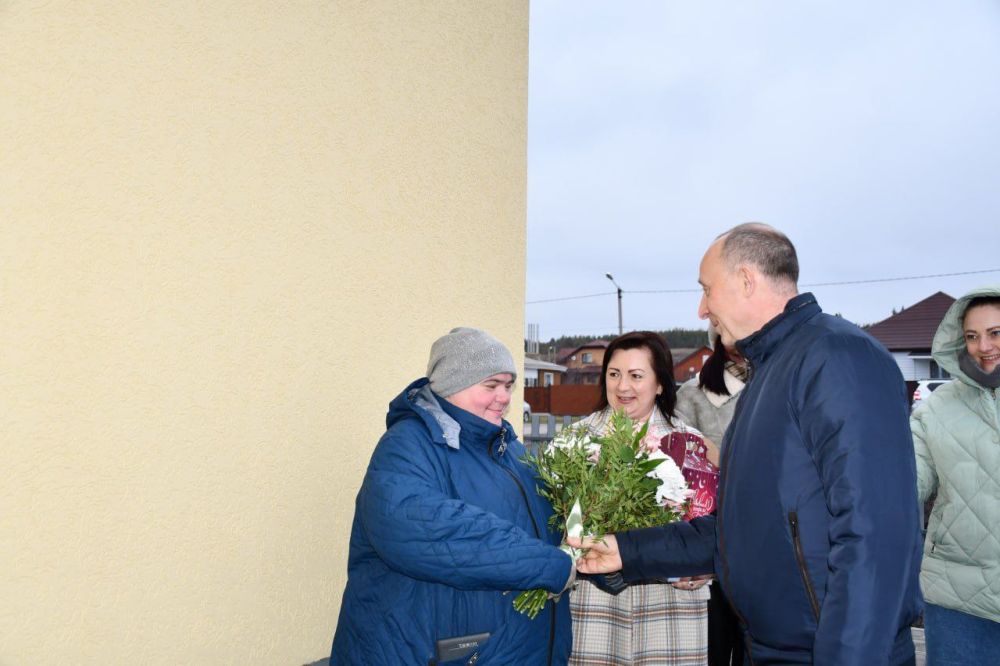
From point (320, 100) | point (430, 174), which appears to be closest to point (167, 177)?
point (320, 100)

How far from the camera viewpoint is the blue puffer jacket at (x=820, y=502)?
65.8 inches

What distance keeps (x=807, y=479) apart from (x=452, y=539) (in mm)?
965

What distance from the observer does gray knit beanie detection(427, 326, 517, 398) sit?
2.59 meters

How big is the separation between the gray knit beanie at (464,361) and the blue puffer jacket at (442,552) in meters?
0.07

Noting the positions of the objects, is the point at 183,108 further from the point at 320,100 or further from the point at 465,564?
the point at 465,564

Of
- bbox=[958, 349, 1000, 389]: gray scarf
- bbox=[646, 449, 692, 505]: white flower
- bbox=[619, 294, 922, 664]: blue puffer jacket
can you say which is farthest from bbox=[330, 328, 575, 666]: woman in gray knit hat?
bbox=[958, 349, 1000, 389]: gray scarf

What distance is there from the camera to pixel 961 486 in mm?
3275

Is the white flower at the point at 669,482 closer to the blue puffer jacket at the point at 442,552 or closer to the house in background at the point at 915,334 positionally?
the blue puffer jacket at the point at 442,552

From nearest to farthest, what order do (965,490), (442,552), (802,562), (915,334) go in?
1. (802,562)
2. (442,552)
3. (965,490)
4. (915,334)

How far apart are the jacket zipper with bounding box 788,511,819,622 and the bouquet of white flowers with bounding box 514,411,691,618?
2.47 feet

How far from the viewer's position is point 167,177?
2.44 meters

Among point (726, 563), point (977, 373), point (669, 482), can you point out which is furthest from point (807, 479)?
Answer: point (977, 373)

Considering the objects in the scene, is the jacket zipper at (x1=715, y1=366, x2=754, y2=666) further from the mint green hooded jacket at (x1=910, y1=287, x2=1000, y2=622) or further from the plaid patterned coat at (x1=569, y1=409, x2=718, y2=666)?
the mint green hooded jacket at (x1=910, y1=287, x2=1000, y2=622)

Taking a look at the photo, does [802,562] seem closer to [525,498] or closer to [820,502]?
[820,502]
